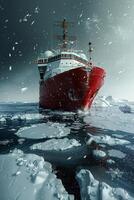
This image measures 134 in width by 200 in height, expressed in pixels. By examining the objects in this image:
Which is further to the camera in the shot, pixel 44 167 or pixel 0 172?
pixel 44 167

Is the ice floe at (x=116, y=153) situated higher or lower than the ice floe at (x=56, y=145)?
lower

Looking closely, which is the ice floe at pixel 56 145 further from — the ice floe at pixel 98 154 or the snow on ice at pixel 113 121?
the snow on ice at pixel 113 121

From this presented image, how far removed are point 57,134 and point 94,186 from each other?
7733 mm

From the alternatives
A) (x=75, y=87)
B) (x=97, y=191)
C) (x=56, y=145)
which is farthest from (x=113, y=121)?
(x=97, y=191)

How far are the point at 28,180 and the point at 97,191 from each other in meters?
2.09

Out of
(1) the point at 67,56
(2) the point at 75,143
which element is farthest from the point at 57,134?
(1) the point at 67,56

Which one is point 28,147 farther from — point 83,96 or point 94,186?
point 83,96

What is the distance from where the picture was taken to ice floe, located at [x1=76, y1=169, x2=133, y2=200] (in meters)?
4.94

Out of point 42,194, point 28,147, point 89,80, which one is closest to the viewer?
point 42,194

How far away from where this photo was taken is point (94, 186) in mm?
5484

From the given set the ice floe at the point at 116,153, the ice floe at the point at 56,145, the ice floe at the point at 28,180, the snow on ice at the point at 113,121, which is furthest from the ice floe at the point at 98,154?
the snow on ice at the point at 113,121

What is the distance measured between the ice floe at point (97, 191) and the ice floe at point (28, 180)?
49 cm

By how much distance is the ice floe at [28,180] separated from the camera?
16.5 ft

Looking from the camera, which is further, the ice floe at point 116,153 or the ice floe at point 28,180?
the ice floe at point 116,153
